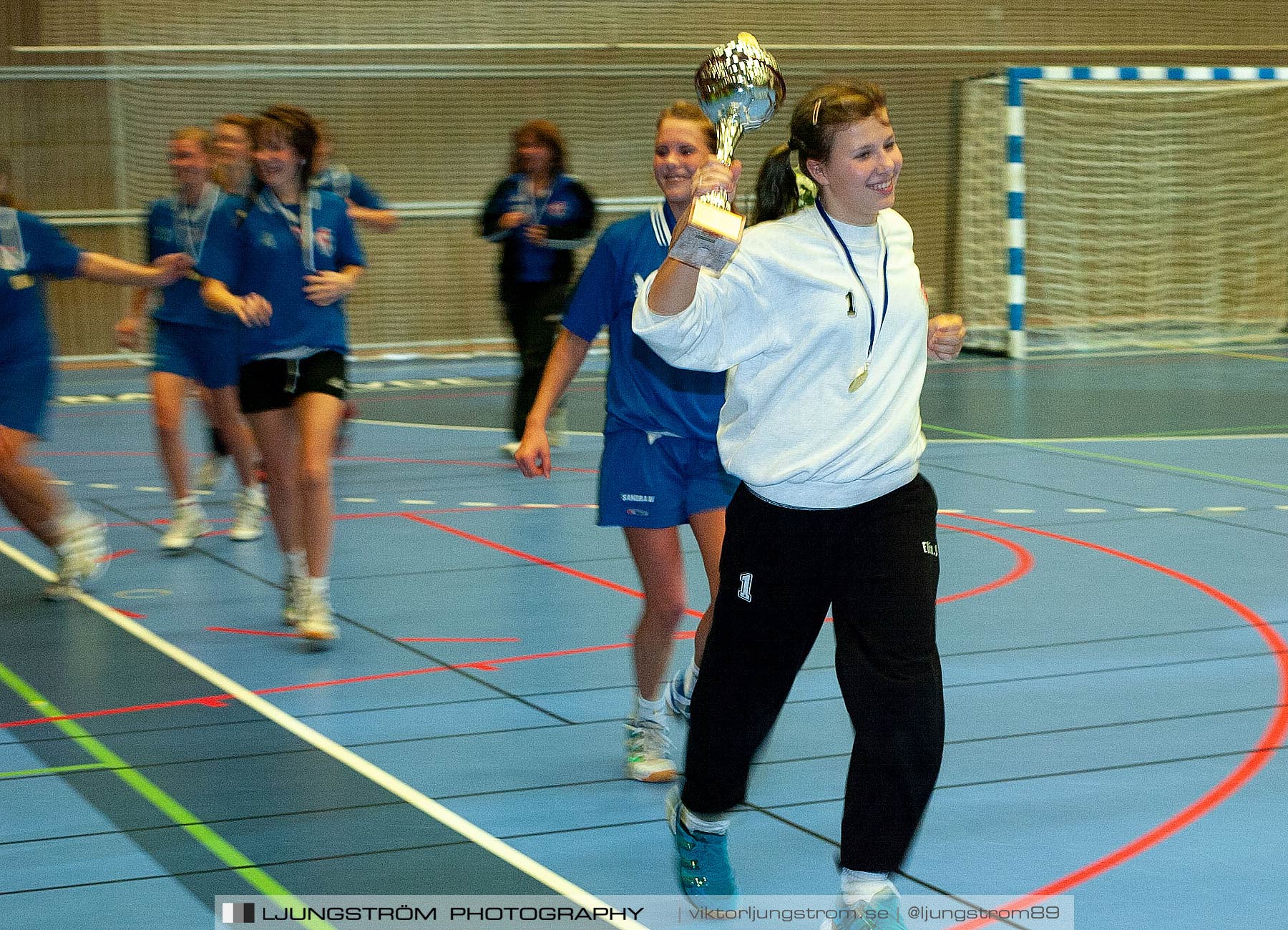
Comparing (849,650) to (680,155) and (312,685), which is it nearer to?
(680,155)

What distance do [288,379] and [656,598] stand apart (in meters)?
2.20

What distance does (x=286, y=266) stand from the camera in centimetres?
599

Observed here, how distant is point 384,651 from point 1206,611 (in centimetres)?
310

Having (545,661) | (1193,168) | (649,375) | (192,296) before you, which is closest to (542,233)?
(192,296)

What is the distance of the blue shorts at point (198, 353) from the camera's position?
25.6ft

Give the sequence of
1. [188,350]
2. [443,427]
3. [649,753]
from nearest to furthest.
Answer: [649,753]
[188,350]
[443,427]

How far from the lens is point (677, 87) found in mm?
17000

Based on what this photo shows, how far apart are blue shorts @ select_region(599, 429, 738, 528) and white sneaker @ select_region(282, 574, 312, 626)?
1924mm

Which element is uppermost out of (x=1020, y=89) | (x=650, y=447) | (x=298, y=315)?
(x=1020, y=89)

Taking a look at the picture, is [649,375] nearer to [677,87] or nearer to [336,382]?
[336,382]

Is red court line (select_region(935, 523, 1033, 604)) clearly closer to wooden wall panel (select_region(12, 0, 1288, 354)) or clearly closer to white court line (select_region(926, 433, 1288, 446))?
white court line (select_region(926, 433, 1288, 446))

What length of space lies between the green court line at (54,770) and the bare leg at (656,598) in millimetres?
1546

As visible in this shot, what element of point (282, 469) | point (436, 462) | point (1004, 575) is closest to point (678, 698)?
point (282, 469)

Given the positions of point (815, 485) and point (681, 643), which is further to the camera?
point (681, 643)
